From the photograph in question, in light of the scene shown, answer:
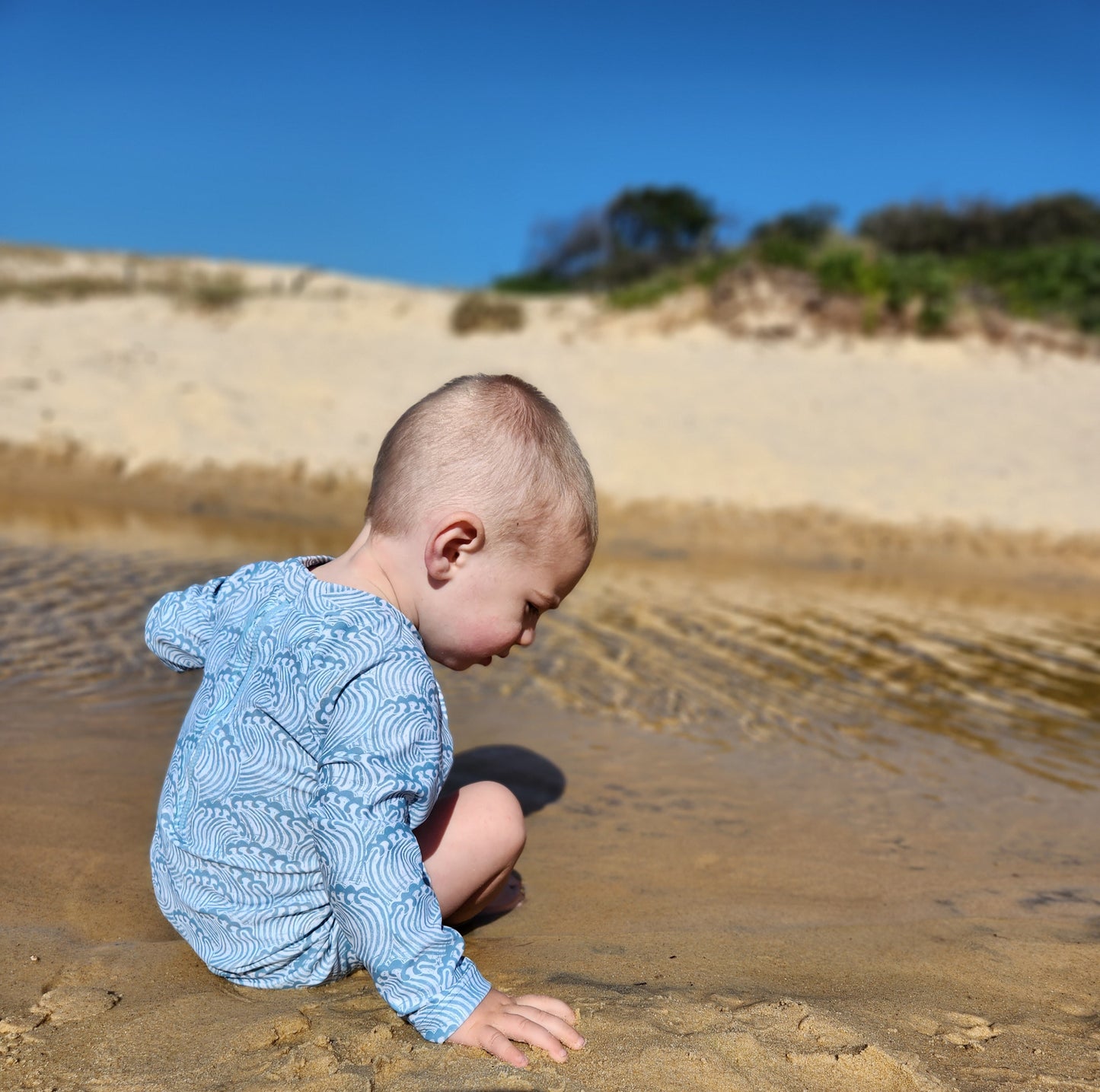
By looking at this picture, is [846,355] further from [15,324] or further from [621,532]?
[15,324]

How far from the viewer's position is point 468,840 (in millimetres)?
1709

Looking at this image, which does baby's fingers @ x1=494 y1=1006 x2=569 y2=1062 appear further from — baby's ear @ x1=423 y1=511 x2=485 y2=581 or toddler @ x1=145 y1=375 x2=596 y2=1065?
baby's ear @ x1=423 y1=511 x2=485 y2=581

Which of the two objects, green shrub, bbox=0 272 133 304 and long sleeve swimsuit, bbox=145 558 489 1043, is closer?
long sleeve swimsuit, bbox=145 558 489 1043

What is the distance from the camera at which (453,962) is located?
1471 mm

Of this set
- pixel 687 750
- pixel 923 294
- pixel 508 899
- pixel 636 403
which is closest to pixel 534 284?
pixel 923 294

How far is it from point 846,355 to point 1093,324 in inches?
116

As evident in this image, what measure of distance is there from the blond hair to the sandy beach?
0.74 meters

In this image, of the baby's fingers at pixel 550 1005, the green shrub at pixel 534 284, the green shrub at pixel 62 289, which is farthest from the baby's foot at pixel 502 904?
the green shrub at pixel 534 284

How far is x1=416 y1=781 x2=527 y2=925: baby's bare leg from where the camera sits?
66.6 inches

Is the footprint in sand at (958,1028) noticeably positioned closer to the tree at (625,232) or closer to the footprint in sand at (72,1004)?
the footprint in sand at (72,1004)

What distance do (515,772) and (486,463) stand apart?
1.48 metres

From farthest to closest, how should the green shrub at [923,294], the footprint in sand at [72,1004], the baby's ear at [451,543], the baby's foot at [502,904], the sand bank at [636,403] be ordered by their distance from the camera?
the green shrub at [923,294], the sand bank at [636,403], the baby's foot at [502,904], the baby's ear at [451,543], the footprint in sand at [72,1004]

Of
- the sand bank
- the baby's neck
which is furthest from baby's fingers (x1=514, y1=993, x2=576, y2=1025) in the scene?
the sand bank

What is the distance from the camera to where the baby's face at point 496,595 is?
1.66 m
